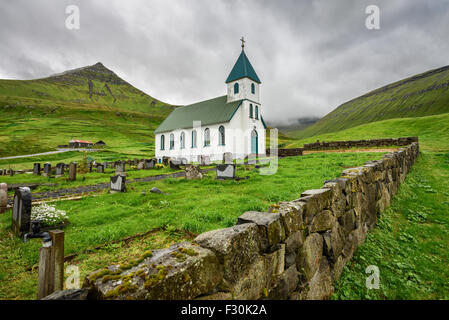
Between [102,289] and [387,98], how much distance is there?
25899 centimetres

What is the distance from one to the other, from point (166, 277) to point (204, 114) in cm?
3299

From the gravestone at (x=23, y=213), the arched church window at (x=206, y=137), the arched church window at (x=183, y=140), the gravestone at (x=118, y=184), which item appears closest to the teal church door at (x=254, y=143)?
the arched church window at (x=206, y=137)

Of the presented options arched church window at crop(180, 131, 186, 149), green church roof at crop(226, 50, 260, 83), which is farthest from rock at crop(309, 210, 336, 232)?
arched church window at crop(180, 131, 186, 149)

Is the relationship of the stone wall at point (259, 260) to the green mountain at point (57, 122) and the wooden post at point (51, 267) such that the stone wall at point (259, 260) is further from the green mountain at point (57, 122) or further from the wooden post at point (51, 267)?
the green mountain at point (57, 122)

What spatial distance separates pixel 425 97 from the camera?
157m

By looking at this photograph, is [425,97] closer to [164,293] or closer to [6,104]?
[164,293]

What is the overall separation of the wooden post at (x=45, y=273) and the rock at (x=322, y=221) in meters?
3.55

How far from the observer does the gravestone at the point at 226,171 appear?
36.6 feet

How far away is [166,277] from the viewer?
169 centimetres

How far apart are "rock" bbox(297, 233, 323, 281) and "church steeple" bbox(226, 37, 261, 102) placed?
2878cm

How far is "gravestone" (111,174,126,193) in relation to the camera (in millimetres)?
9344

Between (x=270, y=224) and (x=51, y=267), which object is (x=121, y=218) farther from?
(x=270, y=224)

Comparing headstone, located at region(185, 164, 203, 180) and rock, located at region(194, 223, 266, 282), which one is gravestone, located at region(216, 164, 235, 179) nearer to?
headstone, located at region(185, 164, 203, 180)

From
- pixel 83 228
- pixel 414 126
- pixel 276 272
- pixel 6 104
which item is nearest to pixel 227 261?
pixel 276 272
